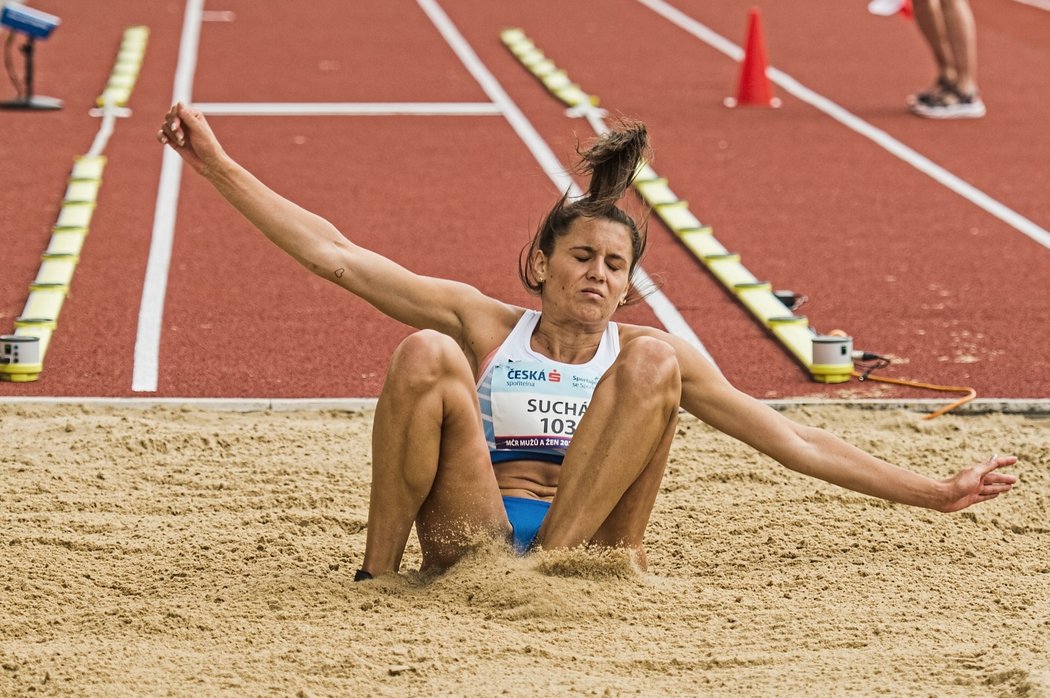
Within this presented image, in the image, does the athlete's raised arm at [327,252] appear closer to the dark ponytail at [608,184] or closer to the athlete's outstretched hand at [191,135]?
the athlete's outstretched hand at [191,135]

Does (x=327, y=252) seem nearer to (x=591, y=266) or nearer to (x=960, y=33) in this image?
(x=591, y=266)

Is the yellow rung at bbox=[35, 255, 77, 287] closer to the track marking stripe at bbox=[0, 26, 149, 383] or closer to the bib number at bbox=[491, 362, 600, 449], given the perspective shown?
the track marking stripe at bbox=[0, 26, 149, 383]

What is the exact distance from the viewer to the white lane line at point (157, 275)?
6.17m

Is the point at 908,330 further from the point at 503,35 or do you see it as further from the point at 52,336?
the point at 503,35

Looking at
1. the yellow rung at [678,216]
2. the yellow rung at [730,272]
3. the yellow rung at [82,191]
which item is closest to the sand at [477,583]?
the yellow rung at [730,272]

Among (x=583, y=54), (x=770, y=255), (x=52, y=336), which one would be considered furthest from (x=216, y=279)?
(x=583, y=54)

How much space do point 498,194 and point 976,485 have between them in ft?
18.5

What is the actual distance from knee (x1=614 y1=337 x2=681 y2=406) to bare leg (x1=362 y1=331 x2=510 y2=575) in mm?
352

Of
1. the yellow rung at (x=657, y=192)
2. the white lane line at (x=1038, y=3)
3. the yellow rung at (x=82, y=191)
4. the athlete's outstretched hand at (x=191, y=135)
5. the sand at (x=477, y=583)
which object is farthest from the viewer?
the white lane line at (x=1038, y=3)

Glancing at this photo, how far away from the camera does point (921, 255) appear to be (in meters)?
8.01

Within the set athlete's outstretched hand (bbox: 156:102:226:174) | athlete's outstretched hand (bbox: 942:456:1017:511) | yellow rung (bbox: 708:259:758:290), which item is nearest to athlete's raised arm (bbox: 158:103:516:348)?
athlete's outstretched hand (bbox: 156:102:226:174)

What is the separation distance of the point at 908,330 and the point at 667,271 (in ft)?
4.44

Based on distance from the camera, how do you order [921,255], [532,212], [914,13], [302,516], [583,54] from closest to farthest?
[302,516] < [921,255] < [532,212] < [914,13] < [583,54]

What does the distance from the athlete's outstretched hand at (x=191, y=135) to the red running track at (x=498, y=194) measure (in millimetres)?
2074
